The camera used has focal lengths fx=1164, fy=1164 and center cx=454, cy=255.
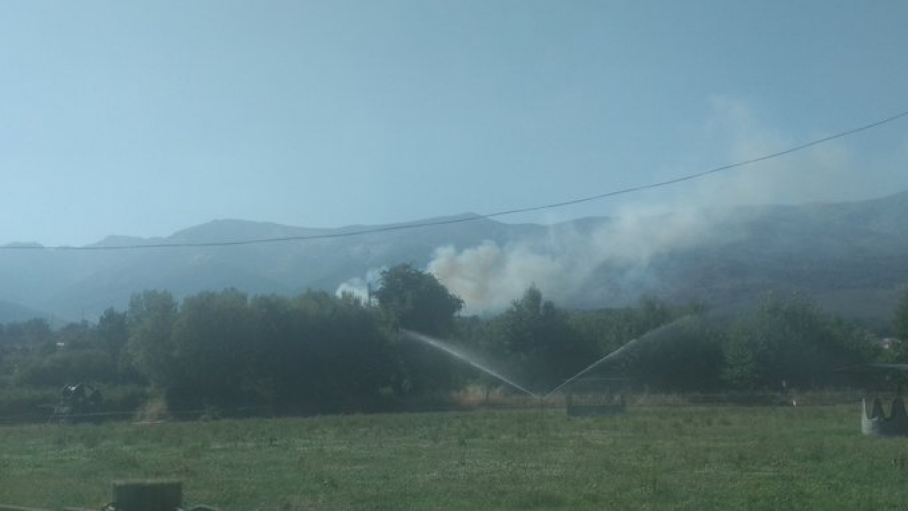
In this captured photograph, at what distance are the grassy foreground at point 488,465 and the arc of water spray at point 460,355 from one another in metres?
35.7

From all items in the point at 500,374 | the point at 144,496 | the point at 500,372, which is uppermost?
the point at 500,372

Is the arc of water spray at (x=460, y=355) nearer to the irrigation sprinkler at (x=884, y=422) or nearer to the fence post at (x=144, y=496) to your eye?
the irrigation sprinkler at (x=884, y=422)

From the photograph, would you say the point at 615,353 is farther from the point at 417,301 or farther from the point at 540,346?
the point at 417,301

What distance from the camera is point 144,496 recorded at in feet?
48.1

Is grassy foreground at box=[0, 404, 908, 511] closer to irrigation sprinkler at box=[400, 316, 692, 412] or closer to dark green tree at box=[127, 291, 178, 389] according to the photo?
dark green tree at box=[127, 291, 178, 389]

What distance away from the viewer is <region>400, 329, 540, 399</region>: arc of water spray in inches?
3322

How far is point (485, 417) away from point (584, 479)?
1198 inches

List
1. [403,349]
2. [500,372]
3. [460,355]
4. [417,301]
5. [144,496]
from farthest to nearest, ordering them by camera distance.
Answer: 1. [417,301]
2. [500,372]
3. [460,355]
4. [403,349]
5. [144,496]

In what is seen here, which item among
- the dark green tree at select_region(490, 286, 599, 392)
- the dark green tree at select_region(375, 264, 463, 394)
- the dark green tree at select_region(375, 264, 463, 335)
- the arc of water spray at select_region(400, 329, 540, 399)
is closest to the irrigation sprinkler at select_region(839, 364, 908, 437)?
the arc of water spray at select_region(400, 329, 540, 399)

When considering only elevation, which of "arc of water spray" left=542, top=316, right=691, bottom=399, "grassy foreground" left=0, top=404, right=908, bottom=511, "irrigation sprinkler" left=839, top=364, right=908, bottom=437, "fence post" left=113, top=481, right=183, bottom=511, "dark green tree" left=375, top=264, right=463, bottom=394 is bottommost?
"grassy foreground" left=0, top=404, right=908, bottom=511

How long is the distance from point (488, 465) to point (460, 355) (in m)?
59.2

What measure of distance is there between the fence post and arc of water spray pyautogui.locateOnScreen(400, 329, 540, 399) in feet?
222

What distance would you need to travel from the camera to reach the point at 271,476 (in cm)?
2627

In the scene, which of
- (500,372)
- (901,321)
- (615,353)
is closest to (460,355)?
(500,372)
